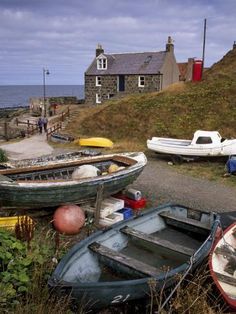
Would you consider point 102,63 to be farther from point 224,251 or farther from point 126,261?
point 126,261

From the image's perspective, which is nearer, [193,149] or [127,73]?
[193,149]

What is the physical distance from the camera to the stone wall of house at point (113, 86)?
4000 centimetres

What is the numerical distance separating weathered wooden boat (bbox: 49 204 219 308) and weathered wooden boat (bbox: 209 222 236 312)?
250 millimetres

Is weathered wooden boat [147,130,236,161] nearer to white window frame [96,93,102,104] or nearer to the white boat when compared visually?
the white boat

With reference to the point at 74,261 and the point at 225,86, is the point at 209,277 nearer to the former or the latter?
the point at 74,261

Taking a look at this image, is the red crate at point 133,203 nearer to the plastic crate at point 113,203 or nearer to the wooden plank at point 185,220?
the plastic crate at point 113,203

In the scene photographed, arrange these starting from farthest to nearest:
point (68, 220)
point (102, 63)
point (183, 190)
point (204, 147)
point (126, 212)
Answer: point (102, 63) < point (204, 147) < point (183, 190) < point (126, 212) < point (68, 220)

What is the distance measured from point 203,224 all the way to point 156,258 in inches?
58.8

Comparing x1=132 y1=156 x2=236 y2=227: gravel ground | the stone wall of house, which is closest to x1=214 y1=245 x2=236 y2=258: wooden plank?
x1=132 y1=156 x2=236 y2=227: gravel ground

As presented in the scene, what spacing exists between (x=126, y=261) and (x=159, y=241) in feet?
3.48

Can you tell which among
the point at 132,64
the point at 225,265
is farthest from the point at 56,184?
the point at 132,64

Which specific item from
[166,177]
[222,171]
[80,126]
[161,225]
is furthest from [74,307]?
[80,126]

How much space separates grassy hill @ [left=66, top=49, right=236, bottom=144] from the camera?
79.0ft

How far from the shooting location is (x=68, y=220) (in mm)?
8961
